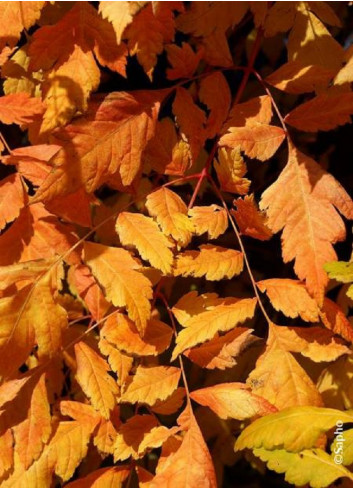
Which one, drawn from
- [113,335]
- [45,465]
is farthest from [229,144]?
[45,465]

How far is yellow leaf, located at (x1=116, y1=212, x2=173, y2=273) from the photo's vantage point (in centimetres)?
105

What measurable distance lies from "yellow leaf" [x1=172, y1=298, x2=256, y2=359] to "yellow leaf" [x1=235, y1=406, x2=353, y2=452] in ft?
0.54

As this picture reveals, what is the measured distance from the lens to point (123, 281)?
3.45 ft

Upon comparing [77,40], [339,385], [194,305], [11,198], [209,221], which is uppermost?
[77,40]

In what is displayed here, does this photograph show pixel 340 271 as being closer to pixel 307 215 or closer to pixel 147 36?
pixel 307 215

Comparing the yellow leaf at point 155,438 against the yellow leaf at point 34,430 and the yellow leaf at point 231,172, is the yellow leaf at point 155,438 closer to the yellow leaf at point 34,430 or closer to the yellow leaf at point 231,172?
the yellow leaf at point 34,430

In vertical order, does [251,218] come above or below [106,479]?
above

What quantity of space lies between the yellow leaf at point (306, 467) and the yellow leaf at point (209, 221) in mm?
377

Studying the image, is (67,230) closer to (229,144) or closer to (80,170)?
(80,170)

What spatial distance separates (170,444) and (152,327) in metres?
0.20

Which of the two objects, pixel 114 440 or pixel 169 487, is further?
pixel 114 440

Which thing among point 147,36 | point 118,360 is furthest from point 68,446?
point 147,36

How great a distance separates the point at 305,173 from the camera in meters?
1.19

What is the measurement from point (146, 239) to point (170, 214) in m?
0.07
